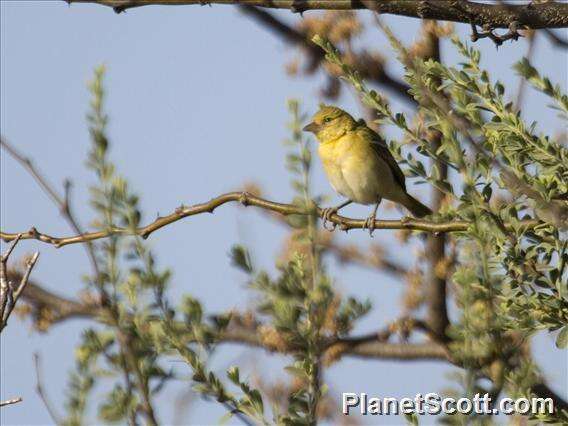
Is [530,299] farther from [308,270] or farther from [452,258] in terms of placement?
[452,258]

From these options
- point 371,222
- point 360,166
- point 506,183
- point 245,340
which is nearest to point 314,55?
point 360,166

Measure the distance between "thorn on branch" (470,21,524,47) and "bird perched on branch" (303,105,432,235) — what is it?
2.72 meters

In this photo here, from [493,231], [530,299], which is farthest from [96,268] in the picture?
[530,299]

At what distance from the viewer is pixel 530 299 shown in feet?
9.61

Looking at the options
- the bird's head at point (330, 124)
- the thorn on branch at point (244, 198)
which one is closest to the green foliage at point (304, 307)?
the thorn on branch at point (244, 198)

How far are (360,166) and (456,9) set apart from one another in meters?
2.87

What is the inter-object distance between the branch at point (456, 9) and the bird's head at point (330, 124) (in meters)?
3.06

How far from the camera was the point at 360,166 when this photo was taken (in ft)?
20.2

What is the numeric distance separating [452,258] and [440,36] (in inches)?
40.0

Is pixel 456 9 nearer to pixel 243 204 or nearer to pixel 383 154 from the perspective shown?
pixel 243 204

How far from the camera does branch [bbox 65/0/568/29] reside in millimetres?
3270

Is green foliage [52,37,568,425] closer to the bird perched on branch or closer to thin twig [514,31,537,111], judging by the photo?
thin twig [514,31,537,111]

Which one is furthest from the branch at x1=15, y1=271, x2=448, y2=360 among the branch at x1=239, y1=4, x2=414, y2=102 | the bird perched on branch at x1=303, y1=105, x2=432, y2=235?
the branch at x1=239, y1=4, x2=414, y2=102

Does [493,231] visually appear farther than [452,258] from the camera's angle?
No
